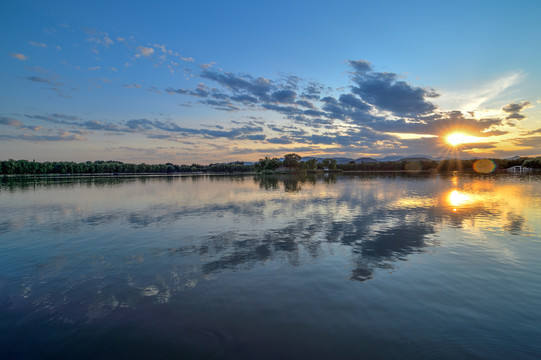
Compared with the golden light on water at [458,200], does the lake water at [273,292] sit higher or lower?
lower

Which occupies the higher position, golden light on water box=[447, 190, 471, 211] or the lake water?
golden light on water box=[447, 190, 471, 211]

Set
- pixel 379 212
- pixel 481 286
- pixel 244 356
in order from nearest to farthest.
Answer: pixel 244 356 < pixel 481 286 < pixel 379 212

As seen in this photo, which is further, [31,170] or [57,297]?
[31,170]

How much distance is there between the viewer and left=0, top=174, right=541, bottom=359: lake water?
7254 mm

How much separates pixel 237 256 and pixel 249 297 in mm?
4681

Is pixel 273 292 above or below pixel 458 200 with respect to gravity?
below

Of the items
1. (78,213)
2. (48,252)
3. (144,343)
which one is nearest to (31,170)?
(78,213)

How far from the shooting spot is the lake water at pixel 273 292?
23.8 ft

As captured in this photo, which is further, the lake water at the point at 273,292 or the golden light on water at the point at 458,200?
the golden light on water at the point at 458,200

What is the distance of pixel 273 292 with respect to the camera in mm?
10188

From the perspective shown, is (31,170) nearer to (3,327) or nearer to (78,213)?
(78,213)

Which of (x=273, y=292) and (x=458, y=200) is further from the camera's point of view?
(x=458, y=200)

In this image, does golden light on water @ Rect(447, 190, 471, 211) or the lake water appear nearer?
the lake water

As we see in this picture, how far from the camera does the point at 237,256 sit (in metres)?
14.4
